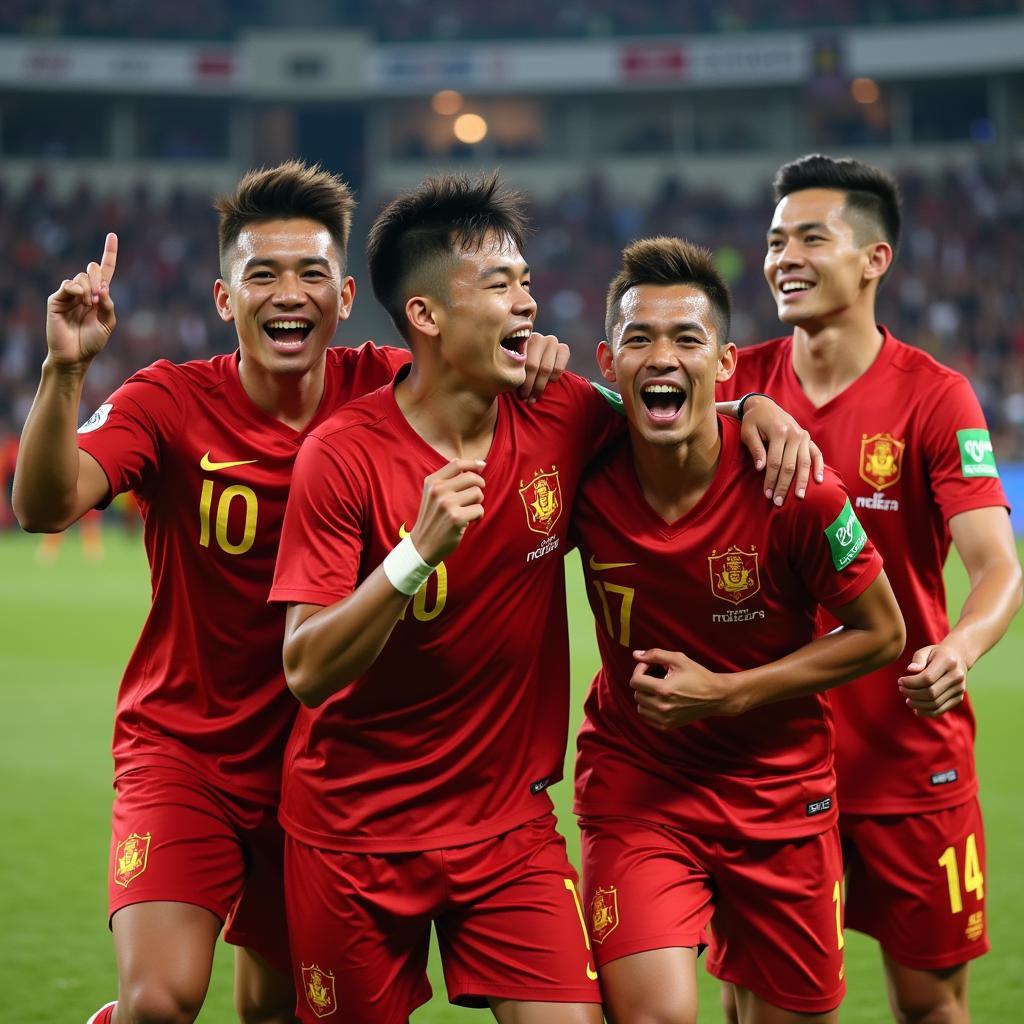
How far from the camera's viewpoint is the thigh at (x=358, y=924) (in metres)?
3.48

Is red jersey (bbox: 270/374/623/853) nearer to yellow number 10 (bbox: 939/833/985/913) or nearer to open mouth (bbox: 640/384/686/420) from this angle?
open mouth (bbox: 640/384/686/420)

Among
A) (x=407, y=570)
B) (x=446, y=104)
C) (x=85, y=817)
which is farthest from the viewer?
(x=446, y=104)

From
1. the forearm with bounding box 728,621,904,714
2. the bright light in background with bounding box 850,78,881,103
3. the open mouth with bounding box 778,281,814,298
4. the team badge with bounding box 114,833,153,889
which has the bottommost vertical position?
the team badge with bounding box 114,833,153,889

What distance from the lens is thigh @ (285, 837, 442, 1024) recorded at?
3484mm

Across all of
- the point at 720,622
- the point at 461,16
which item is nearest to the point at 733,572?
the point at 720,622

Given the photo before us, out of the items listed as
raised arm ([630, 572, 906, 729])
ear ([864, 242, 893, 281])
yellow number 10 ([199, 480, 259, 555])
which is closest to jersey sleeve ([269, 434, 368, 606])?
yellow number 10 ([199, 480, 259, 555])

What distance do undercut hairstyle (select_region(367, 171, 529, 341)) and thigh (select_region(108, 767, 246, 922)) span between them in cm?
131

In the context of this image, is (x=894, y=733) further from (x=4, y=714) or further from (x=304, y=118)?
(x=304, y=118)

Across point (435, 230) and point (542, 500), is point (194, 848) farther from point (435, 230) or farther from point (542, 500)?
point (435, 230)

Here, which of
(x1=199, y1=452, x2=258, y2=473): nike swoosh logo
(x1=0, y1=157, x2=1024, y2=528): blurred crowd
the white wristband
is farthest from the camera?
(x1=0, y1=157, x2=1024, y2=528): blurred crowd

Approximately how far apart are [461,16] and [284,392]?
3504 centimetres

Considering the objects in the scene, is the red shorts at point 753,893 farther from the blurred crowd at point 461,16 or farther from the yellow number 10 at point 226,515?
the blurred crowd at point 461,16

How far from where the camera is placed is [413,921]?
3525mm

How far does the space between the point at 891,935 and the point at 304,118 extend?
114ft
